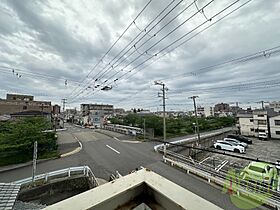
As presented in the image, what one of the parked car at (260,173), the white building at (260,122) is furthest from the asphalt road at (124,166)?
the white building at (260,122)

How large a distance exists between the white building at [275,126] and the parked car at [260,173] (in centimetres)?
2000

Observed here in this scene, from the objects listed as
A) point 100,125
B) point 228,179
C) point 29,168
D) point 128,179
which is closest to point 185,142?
point 228,179

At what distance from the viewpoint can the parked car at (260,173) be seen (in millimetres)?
8649

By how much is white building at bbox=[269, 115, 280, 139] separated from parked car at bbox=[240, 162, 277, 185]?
20.0m

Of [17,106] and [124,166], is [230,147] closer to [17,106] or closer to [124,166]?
[124,166]

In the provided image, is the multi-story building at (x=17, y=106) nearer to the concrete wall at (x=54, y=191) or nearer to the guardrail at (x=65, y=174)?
the guardrail at (x=65, y=174)

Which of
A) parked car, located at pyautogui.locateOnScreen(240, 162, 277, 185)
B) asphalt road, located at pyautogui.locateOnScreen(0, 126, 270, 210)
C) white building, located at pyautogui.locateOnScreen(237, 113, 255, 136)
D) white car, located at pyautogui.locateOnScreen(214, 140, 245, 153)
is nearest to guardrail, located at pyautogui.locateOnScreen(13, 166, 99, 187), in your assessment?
asphalt road, located at pyautogui.locateOnScreen(0, 126, 270, 210)

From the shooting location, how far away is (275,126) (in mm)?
24578

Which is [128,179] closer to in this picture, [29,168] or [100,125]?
[29,168]

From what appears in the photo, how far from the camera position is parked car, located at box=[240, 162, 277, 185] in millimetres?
8649

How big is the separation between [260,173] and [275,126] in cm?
2180

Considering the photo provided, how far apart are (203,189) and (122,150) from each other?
28.9 feet

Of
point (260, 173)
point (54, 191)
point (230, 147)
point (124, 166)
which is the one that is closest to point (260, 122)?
point (230, 147)

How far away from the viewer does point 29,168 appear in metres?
10.5
